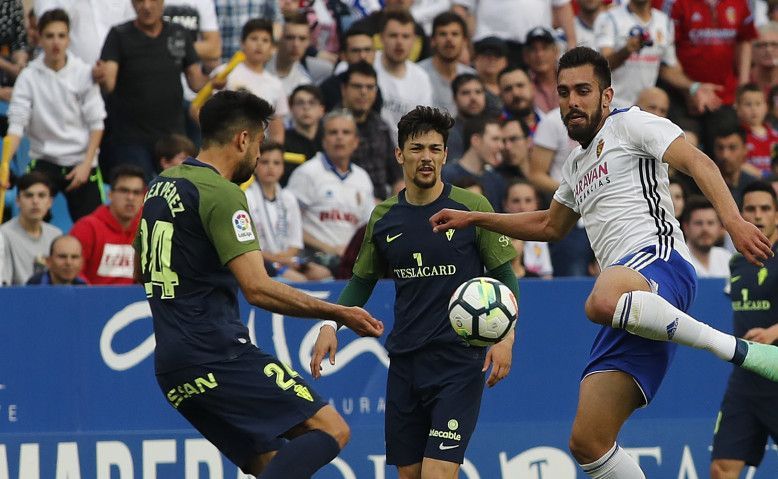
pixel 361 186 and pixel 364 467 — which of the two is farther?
pixel 361 186

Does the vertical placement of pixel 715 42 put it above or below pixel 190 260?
above

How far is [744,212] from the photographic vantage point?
11.2 meters

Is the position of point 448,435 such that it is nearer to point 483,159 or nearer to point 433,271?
point 433,271

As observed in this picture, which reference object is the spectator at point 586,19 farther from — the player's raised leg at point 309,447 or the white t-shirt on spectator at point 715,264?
the player's raised leg at point 309,447

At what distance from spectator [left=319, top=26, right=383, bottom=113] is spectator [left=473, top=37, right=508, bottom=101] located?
1278mm

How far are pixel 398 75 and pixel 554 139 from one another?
172 cm

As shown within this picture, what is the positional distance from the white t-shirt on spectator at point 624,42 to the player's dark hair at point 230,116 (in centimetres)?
838

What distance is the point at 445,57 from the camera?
15.2m

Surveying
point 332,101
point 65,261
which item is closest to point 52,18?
point 65,261

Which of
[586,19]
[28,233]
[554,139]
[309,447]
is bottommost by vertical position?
[309,447]

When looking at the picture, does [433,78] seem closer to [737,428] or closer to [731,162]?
[731,162]

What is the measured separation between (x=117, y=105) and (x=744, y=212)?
5.69m

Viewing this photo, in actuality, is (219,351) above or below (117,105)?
below

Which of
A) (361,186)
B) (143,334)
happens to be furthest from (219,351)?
(361,186)
